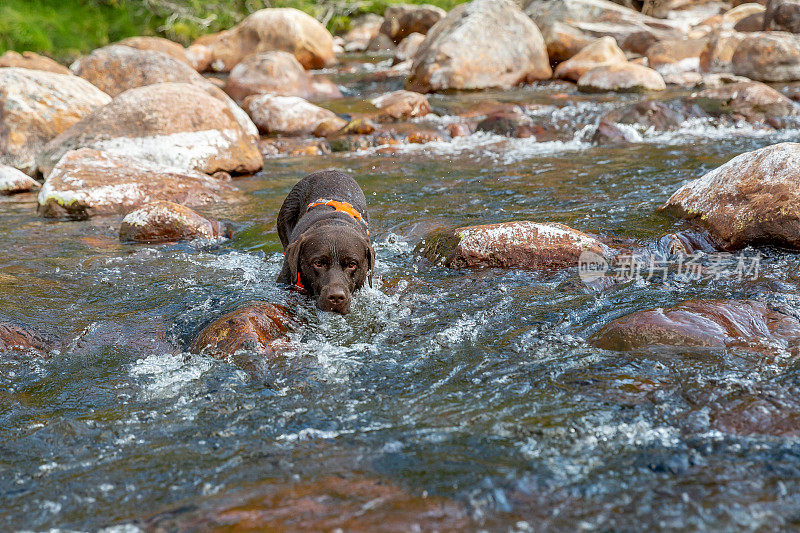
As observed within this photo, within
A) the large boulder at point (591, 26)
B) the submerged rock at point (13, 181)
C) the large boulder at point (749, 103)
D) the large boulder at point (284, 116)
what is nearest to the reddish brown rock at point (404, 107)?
the large boulder at point (284, 116)

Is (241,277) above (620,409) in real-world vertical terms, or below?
below

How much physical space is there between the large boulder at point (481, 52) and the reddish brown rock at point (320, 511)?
1490cm

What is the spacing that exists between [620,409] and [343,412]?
1424 millimetres

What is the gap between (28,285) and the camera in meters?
6.12

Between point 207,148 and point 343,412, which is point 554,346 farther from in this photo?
point 207,148

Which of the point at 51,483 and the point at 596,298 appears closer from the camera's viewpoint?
the point at 51,483

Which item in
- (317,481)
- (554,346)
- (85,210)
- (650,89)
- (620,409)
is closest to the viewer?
(317,481)

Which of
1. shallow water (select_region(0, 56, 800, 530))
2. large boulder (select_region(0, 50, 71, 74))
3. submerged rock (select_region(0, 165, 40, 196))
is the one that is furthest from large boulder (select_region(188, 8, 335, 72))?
shallow water (select_region(0, 56, 800, 530))

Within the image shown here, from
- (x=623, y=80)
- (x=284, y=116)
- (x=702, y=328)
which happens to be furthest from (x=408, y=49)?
(x=702, y=328)

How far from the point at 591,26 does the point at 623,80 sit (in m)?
5.75

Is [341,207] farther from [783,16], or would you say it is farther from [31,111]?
[783,16]

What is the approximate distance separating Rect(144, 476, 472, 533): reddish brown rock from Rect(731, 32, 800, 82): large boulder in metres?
16.8

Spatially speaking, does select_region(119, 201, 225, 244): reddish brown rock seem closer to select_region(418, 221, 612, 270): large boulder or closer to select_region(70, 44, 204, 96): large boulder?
select_region(418, 221, 612, 270): large boulder

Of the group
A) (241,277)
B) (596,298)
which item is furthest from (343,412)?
(241,277)
